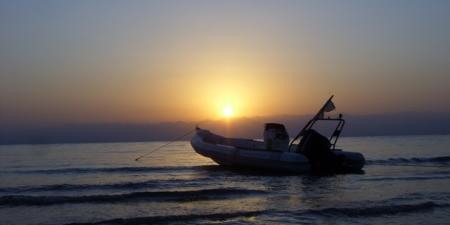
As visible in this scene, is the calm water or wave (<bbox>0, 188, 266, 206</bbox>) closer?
the calm water

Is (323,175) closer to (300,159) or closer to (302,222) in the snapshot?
(300,159)

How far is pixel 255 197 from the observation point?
58.1 ft

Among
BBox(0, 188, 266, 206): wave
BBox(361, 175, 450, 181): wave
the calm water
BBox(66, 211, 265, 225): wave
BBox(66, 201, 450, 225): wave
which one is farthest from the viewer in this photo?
BBox(361, 175, 450, 181): wave

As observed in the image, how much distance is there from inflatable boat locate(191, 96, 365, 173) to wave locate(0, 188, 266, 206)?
4932 mm

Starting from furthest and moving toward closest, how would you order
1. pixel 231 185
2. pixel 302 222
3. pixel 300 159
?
pixel 300 159 < pixel 231 185 < pixel 302 222

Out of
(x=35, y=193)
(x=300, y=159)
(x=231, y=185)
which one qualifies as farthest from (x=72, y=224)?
(x=300, y=159)

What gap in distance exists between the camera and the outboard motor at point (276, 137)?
25.6m

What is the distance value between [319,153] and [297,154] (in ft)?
3.43

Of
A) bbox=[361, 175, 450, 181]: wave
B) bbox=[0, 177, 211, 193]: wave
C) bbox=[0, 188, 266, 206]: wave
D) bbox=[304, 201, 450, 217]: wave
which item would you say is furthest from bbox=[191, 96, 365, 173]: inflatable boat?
bbox=[304, 201, 450, 217]: wave

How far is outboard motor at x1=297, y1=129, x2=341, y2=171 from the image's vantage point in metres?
23.7

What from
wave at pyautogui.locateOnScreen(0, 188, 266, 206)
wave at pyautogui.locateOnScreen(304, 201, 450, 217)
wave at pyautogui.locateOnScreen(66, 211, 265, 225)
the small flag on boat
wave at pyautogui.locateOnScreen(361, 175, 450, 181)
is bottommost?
wave at pyautogui.locateOnScreen(0, 188, 266, 206)

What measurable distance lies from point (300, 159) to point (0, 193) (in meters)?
12.5

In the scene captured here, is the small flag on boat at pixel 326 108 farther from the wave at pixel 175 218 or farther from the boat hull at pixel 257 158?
the wave at pixel 175 218

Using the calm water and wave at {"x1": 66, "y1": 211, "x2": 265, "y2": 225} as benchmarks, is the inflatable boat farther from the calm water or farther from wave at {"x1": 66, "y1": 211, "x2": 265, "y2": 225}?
wave at {"x1": 66, "y1": 211, "x2": 265, "y2": 225}
